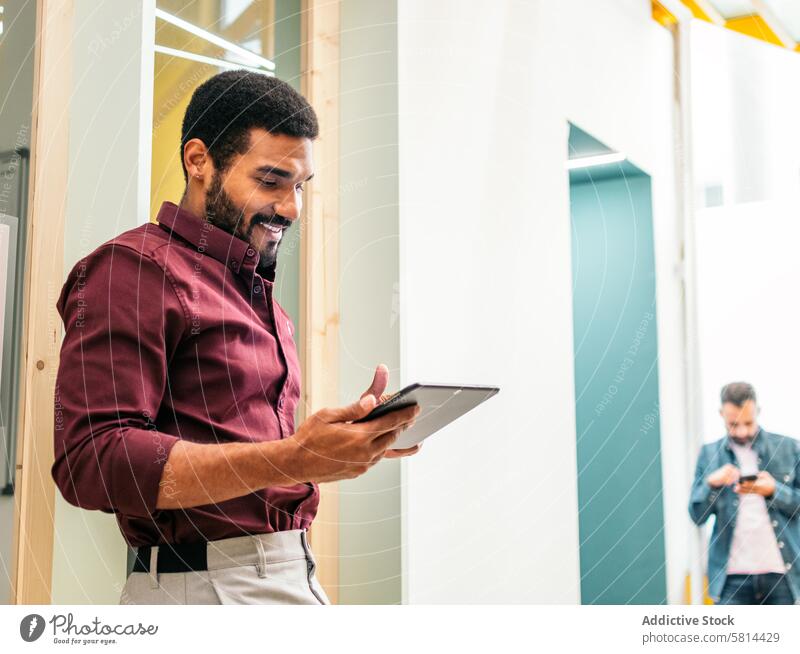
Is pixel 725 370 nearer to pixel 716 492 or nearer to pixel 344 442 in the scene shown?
pixel 716 492

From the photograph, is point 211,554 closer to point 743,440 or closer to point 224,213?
point 224,213

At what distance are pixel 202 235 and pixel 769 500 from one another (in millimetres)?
1072

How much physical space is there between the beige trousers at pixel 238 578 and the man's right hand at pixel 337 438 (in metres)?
0.10

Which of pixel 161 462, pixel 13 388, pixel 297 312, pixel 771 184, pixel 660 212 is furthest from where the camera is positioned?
pixel 660 212

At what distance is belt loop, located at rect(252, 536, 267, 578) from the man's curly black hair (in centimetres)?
34

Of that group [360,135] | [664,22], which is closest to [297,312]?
[360,135]

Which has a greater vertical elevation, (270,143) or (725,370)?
(270,143)

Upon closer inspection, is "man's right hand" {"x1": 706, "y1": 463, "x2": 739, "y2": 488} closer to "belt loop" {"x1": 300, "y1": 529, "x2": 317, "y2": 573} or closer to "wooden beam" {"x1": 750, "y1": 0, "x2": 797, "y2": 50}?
"wooden beam" {"x1": 750, "y1": 0, "x2": 797, "y2": 50}

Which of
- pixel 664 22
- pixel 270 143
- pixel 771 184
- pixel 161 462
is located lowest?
pixel 161 462

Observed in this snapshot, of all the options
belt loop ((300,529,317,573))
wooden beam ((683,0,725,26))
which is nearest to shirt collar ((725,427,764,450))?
wooden beam ((683,0,725,26))

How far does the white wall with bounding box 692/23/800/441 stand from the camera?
1.56 m

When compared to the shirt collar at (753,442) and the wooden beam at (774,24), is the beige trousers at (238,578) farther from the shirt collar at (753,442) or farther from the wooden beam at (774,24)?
the wooden beam at (774,24)

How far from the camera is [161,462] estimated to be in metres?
0.62

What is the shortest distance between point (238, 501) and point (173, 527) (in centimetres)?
6
